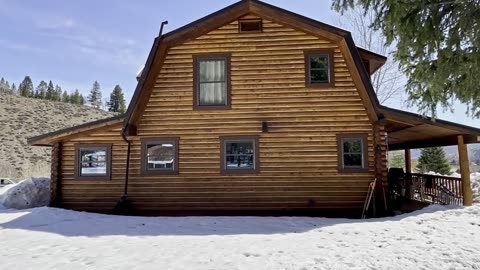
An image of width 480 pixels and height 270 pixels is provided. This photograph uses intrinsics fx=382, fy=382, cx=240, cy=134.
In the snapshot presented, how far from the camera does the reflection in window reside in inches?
415

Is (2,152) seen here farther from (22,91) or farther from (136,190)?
(22,91)

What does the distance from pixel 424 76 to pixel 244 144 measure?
18.3 ft

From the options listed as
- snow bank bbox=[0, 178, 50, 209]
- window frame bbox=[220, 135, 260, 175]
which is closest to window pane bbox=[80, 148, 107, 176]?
snow bank bbox=[0, 178, 50, 209]

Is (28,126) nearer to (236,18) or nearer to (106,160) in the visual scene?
(106,160)

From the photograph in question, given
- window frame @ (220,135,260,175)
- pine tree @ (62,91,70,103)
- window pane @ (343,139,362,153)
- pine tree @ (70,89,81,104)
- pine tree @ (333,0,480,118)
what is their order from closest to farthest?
pine tree @ (333,0,480,118) < window pane @ (343,139,362,153) < window frame @ (220,135,260,175) < pine tree @ (70,89,81,104) < pine tree @ (62,91,70,103)

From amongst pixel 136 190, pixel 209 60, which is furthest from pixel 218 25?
pixel 136 190

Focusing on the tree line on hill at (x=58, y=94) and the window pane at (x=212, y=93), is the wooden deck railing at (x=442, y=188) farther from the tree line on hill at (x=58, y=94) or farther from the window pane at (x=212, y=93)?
the tree line on hill at (x=58, y=94)

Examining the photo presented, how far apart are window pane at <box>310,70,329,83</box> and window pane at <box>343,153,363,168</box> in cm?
221

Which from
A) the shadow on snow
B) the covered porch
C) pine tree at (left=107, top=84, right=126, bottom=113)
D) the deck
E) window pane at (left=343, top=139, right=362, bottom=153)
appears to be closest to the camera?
the shadow on snow

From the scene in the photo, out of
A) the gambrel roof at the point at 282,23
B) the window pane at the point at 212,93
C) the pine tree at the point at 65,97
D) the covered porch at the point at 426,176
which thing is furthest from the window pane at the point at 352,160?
the pine tree at the point at 65,97

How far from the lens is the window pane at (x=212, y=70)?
436 inches

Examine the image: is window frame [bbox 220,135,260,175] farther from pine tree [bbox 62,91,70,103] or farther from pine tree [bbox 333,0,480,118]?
pine tree [bbox 62,91,70,103]

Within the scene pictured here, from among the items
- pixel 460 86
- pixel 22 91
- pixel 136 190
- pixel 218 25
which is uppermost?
pixel 22 91

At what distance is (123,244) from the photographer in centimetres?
665
